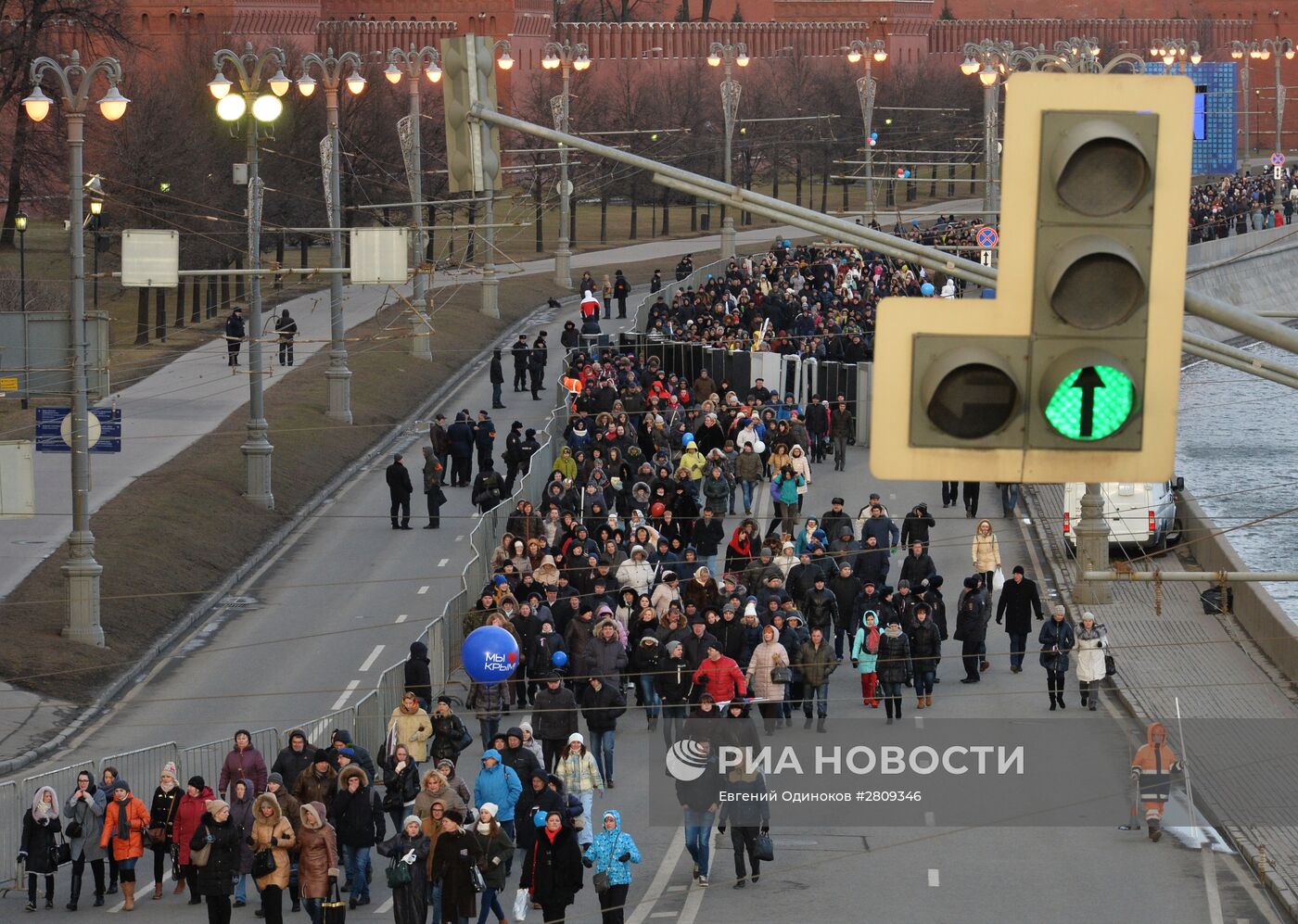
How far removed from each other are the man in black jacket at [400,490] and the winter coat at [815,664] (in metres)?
Result: 12.1

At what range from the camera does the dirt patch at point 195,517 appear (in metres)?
27.5

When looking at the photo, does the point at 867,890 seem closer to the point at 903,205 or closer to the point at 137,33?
the point at 137,33

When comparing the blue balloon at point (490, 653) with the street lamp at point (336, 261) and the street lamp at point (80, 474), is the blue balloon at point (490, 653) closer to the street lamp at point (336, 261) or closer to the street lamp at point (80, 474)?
the street lamp at point (80, 474)

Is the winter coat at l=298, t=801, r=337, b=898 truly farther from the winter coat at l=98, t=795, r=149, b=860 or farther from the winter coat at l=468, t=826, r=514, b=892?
the winter coat at l=98, t=795, r=149, b=860

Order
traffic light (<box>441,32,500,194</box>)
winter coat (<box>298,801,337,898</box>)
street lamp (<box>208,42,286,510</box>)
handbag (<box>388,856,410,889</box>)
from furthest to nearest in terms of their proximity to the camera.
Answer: street lamp (<box>208,42,286,510</box>) → winter coat (<box>298,801,337,898</box>) → handbag (<box>388,856,410,889</box>) → traffic light (<box>441,32,500,194</box>)

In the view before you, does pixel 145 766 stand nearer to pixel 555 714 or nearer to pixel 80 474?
pixel 555 714

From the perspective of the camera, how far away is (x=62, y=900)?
1923 centimetres

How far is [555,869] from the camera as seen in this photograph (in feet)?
56.4

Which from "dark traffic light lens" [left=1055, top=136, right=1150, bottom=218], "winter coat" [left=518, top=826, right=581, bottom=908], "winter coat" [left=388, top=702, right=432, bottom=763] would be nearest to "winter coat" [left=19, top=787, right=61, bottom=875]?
"winter coat" [left=388, top=702, right=432, bottom=763]

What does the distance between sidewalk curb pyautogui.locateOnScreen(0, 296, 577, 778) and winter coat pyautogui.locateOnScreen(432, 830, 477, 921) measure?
7.96m

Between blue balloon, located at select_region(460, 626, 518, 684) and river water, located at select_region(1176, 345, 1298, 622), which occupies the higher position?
blue balloon, located at select_region(460, 626, 518, 684)

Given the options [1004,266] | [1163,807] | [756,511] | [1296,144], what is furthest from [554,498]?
[1296,144]

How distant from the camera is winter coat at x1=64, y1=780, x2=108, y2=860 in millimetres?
18766

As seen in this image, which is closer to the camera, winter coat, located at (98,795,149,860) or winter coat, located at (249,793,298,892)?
winter coat, located at (249,793,298,892)
